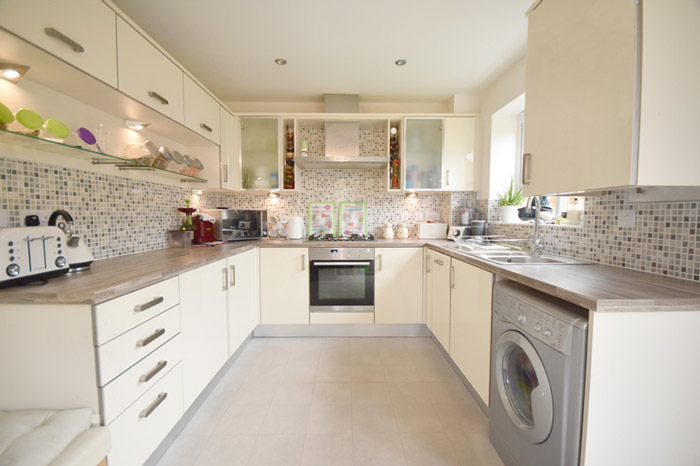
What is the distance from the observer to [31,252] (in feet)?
3.06

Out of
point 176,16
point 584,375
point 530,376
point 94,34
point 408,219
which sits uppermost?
point 176,16

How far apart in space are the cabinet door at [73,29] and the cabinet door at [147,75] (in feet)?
0.17

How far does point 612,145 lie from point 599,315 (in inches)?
24.3

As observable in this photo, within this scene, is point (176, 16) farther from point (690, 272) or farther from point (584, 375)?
point (690, 272)

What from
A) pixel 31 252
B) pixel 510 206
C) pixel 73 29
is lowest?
pixel 31 252

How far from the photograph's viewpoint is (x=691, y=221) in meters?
1.03

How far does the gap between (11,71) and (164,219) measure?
46.1 inches

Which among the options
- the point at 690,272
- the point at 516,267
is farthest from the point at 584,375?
the point at 690,272

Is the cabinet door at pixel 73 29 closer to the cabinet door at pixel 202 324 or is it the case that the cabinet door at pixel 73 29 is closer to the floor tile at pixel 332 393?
the cabinet door at pixel 202 324

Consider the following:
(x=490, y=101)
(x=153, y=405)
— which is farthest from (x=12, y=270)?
(x=490, y=101)

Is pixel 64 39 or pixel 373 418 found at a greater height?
pixel 64 39

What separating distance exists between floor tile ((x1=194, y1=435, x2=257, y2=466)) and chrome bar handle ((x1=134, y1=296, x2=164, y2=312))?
79 centimetres

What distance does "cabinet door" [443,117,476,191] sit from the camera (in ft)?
8.65

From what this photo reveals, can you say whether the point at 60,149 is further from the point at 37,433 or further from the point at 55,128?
the point at 37,433
